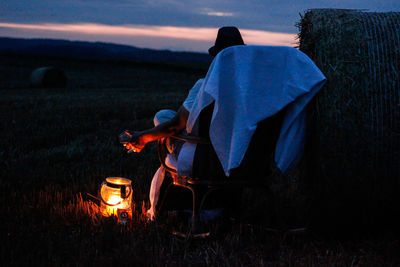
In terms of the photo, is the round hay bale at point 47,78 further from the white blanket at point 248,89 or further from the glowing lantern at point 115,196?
the white blanket at point 248,89

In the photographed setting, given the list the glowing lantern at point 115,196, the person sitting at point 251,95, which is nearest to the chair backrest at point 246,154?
the person sitting at point 251,95

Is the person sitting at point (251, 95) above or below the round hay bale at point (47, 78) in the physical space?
above

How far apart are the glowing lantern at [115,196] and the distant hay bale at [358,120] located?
1517mm

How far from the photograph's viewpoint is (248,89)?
113 inches

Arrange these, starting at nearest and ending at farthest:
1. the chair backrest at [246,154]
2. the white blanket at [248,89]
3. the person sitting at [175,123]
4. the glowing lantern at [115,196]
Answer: the white blanket at [248,89]
the chair backrest at [246,154]
the person sitting at [175,123]
the glowing lantern at [115,196]

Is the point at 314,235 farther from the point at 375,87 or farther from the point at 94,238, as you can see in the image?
the point at 94,238

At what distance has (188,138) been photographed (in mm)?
3178

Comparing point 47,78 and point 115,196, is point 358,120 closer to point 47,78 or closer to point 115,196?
point 115,196

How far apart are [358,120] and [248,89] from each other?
0.79 m

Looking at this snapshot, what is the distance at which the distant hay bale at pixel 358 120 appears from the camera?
2971mm

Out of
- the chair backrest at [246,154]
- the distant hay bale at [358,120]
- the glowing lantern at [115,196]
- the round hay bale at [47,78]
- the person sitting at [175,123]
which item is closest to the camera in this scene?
the distant hay bale at [358,120]

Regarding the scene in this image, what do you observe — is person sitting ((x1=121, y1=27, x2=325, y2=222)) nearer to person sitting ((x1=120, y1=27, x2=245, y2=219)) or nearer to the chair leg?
person sitting ((x1=120, y1=27, x2=245, y2=219))

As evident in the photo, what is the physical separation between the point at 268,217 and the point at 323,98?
1.26 m

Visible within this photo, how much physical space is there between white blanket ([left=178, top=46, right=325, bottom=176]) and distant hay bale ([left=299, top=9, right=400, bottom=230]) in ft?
0.70
